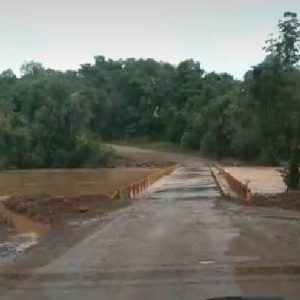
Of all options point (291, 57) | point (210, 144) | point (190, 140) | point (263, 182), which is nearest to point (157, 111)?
point (190, 140)

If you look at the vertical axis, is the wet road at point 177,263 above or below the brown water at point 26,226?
above

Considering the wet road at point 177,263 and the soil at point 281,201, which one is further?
the soil at point 281,201

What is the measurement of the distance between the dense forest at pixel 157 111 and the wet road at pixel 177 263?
14.6 meters

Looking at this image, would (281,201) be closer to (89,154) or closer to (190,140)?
(89,154)

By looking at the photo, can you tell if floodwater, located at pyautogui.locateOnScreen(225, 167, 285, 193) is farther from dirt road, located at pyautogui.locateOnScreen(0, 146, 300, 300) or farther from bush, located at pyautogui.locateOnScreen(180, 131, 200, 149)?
bush, located at pyautogui.locateOnScreen(180, 131, 200, 149)

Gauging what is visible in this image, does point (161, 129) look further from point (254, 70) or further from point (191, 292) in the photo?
point (191, 292)

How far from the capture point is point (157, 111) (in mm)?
129875

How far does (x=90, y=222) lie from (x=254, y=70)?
61.8 meters

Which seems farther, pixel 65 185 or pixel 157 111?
pixel 157 111

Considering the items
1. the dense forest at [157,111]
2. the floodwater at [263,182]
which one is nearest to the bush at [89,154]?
the dense forest at [157,111]

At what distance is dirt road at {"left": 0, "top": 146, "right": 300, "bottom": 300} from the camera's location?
8250 millimetres

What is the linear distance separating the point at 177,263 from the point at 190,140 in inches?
3961

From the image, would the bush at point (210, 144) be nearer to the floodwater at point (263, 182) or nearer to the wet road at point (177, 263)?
the floodwater at point (263, 182)

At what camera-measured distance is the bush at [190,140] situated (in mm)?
109812
